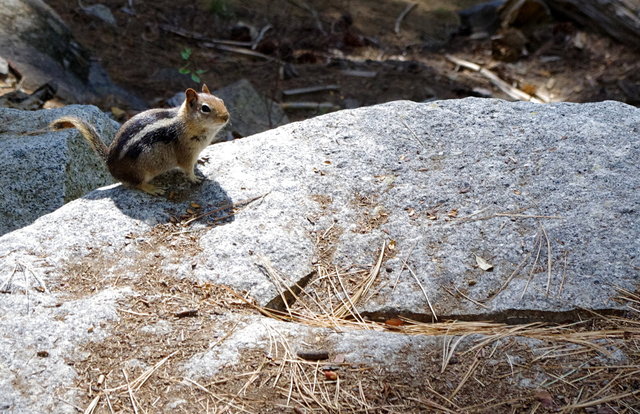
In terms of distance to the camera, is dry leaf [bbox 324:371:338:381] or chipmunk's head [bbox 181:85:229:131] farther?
chipmunk's head [bbox 181:85:229:131]

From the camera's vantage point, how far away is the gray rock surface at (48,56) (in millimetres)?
6430

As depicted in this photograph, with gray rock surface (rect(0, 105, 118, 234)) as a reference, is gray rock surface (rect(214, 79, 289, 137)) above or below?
below

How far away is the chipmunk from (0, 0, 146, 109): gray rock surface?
10.5 ft

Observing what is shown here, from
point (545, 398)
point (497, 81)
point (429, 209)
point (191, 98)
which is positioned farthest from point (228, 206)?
point (497, 81)

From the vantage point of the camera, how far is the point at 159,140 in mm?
3424

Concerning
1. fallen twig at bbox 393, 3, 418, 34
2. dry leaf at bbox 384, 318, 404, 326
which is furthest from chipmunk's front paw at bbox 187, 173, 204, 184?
fallen twig at bbox 393, 3, 418, 34

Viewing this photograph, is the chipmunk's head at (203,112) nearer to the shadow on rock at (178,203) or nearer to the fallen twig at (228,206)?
the shadow on rock at (178,203)

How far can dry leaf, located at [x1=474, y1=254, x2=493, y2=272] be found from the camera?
103 inches

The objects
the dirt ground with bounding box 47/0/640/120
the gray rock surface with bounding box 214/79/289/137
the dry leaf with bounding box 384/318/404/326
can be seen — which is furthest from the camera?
the dirt ground with bounding box 47/0/640/120

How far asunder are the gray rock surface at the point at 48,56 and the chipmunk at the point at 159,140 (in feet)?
10.5

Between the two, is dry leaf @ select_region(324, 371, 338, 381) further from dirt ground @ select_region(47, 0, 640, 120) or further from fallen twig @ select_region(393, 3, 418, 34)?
fallen twig @ select_region(393, 3, 418, 34)

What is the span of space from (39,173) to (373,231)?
6.69ft

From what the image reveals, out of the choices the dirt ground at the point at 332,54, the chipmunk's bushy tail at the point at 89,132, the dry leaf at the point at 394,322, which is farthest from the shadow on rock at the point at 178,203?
the dirt ground at the point at 332,54

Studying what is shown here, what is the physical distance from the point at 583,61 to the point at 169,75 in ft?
19.6
